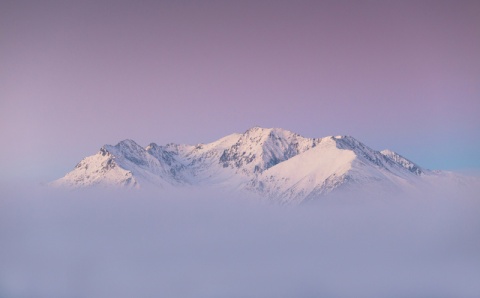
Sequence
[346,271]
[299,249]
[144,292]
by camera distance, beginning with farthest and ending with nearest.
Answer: [299,249] → [346,271] → [144,292]

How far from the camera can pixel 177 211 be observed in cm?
18025

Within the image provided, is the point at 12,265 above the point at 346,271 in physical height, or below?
below

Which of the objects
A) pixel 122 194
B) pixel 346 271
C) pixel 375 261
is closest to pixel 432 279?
pixel 375 261

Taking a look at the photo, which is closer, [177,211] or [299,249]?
[299,249]

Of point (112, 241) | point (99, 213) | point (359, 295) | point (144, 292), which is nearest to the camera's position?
point (144, 292)

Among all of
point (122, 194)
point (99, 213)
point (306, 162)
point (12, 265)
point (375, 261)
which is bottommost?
point (12, 265)

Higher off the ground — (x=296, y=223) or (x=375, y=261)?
(x=296, y=223)

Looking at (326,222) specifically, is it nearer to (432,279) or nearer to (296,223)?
(296,223)

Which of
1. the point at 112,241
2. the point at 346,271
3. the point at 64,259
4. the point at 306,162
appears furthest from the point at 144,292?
the point at 306,162

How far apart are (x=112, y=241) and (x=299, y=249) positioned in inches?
1728

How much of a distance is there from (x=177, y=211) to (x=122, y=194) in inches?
703

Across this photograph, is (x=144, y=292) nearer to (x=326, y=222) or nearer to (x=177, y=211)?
(x=326, y=222)

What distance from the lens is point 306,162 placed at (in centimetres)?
18475

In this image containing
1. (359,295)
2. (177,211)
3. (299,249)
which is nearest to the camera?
(359,295)
